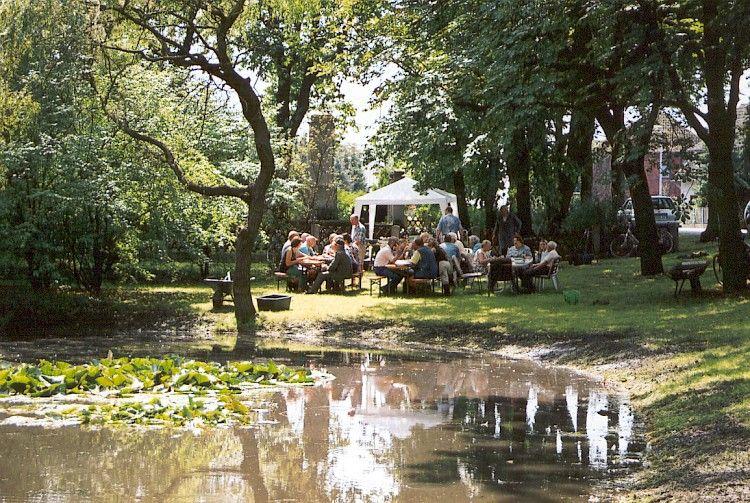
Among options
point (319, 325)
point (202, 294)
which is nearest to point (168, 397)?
point (319, 325)

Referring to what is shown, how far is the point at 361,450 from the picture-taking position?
1059cm

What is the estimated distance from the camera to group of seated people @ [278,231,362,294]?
1002 inches

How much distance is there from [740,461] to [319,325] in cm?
1314

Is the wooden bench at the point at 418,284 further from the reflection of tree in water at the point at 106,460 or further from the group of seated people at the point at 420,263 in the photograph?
the reflection of tree in water at the point at 106,460

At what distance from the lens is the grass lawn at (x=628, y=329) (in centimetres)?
960

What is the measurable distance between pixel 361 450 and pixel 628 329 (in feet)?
28.1

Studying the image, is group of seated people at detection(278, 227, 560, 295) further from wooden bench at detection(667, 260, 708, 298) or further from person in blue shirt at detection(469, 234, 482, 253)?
wooden bench at detection(667, 260, 708, 298)

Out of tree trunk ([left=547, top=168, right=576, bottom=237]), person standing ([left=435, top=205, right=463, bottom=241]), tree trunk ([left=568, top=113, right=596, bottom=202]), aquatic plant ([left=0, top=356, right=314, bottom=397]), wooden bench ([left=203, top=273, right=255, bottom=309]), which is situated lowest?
aquatic plant ([left=0, top=356, right=314, bottom=397])

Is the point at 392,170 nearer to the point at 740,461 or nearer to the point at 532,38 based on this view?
the point at 532,38

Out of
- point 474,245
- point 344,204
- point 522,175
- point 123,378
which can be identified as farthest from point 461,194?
point 123,378

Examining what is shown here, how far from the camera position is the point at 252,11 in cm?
2200

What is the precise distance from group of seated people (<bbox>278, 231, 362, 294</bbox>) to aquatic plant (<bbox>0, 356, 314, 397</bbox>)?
10873 mm

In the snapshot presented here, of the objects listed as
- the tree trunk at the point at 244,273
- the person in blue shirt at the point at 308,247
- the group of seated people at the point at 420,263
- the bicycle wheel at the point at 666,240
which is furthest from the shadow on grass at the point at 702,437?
the bicycle wheel at the point at 666,240

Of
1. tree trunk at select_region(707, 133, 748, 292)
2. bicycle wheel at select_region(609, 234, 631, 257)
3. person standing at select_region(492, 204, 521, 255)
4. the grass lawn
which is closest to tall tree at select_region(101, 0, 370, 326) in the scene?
the grass lawn
